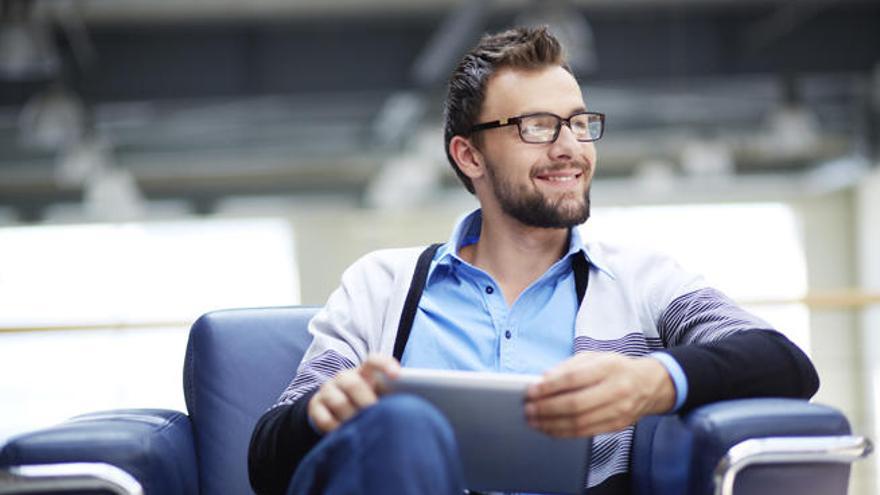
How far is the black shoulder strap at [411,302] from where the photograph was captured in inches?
68.3

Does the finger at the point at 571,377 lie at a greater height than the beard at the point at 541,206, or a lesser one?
lesser

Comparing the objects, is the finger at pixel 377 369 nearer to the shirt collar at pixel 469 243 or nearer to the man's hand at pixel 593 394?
the man's hand at pixel 593 394

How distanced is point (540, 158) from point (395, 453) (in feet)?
2.34

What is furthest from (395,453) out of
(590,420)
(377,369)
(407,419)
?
(590,420)

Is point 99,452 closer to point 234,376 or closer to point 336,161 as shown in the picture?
point 234,376

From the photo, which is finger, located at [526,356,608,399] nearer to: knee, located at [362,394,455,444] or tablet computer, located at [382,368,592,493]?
tablet computer, located at [382,368,592,493]

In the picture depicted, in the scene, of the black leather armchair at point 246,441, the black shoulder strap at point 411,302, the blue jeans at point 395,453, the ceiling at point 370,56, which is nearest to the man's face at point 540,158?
the black shoulder strap at point 411,302

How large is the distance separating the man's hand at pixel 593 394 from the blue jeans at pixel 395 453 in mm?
164

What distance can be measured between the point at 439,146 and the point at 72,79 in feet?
8.19

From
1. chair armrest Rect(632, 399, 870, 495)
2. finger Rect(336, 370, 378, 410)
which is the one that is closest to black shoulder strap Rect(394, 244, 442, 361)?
finger Rect(336, 370, 378, 410)

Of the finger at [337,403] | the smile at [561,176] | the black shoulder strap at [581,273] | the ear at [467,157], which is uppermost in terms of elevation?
the ear at [467,157]

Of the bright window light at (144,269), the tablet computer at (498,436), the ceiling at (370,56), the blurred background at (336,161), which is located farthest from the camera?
the bright window light at (144,269)

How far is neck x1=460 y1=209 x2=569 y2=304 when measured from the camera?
182cm

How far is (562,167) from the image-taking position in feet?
5.71
